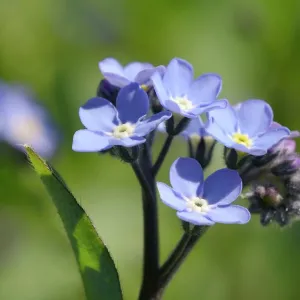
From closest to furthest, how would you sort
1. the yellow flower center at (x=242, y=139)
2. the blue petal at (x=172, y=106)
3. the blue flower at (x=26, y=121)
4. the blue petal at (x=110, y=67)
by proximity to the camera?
the blue petal at (x=172, y=106) < the yellow flower center at (x=242, y=139) < the blue petal at (x=110, y=67) < the blue flower at (x=26, y=121)

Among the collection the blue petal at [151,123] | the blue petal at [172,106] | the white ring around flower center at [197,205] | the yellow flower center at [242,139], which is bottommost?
the white ring around flower center at [197,205]

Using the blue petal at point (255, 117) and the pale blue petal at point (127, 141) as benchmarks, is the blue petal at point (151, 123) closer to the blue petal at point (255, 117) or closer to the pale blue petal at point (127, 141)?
the pale blue petal at point (127, 141)

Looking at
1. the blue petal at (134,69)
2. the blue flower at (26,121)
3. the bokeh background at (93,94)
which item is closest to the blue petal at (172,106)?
the blue petal at (134,69)

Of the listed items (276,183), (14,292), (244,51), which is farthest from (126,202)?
(276,183)

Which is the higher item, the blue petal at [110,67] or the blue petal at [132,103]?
the blue petal at [110,67]

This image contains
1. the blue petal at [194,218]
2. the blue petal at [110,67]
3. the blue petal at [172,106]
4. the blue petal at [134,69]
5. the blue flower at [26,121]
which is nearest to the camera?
the blue petal at [194,218]
